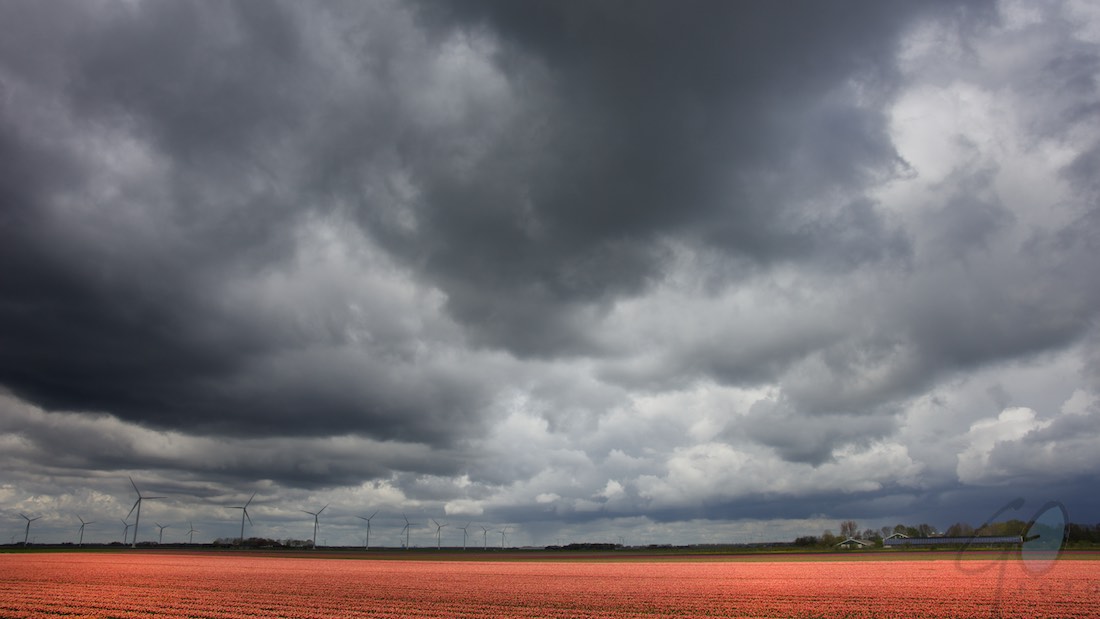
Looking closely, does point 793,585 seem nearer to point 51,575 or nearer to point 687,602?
point 687,602

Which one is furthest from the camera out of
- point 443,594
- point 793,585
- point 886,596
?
point 793,585

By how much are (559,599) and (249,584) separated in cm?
4236

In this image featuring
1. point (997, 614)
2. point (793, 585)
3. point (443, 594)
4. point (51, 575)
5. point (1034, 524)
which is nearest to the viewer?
point (1034, 524)

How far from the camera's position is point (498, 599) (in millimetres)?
65812

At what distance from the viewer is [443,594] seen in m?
71.4

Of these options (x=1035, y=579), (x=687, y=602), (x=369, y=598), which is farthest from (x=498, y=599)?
(x=1035, y=579)

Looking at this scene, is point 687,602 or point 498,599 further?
point 498,599

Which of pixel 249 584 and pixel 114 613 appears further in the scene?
pixel 249 584

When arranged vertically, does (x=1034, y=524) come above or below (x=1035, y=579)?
above

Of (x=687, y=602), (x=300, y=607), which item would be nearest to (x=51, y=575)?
(x=300, y=607)

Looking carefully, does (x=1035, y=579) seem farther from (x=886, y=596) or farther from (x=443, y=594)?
(x=443, y=594)

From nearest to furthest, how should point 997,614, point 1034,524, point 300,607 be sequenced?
1. point 1034,524
2. point 997,614
3. point 300,607

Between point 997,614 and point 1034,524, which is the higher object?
point 1034,524

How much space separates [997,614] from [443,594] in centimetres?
4822
